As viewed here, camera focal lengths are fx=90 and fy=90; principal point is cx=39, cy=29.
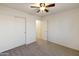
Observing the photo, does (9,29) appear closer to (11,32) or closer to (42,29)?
(11,32)

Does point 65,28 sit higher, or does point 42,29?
point 65,28

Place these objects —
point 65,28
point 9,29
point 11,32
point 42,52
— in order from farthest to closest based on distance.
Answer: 1. point 65,28
2. point 11,32
3. point 9,29
4. point 42,52

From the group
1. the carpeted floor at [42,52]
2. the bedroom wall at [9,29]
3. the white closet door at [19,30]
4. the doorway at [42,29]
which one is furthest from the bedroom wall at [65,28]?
the white closet door at [19,30]

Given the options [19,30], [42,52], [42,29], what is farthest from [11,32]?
[42,29]

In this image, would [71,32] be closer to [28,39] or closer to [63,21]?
[63,21]

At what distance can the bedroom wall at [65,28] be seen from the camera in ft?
15.0

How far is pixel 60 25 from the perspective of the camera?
568cm

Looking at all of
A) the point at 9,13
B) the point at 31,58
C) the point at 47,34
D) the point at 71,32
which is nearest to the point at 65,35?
the point at 71,32

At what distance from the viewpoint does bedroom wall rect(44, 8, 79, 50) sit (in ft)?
15.0

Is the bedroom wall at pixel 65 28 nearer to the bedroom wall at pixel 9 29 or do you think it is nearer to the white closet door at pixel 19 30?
the bedroom wall at pixel 9 29

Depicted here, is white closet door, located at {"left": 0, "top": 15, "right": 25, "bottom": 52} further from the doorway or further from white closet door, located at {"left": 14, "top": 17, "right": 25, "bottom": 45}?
the doorway

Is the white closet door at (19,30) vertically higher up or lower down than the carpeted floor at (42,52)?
higher up

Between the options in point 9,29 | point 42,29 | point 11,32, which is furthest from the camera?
point 42,29

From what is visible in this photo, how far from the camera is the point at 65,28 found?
5254 mm
